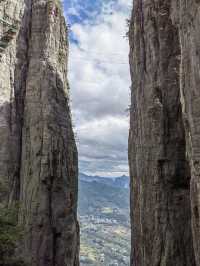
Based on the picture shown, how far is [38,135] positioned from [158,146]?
52.3ft

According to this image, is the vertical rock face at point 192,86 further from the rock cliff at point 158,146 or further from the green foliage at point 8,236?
the green foliage at point 8,236

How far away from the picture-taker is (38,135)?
151ft

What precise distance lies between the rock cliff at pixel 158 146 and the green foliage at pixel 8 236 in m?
11.5

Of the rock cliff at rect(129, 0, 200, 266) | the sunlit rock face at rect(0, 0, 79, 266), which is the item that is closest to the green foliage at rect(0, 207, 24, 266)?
the sunlit rock face at rect(0, 0, 79, 266)

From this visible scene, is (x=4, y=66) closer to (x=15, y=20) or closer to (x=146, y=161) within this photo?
(x=15, y=20)

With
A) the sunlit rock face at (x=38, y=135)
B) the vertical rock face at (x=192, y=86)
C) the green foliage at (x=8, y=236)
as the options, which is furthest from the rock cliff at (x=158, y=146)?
the green foliage at (x=8, y=236)

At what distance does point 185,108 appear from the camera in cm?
2548

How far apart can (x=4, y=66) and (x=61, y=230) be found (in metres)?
20.3

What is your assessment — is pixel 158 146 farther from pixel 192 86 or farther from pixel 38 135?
pixel 38 135

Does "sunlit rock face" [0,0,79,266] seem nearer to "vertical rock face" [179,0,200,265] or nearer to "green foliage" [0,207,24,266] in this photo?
"green foliage" [0,207,24,266]

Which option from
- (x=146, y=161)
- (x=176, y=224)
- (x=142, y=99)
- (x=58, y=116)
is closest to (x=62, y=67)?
(x=58, y=116)

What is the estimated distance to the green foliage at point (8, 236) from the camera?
29.7m

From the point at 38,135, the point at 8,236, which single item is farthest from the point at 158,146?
the point at 38,135

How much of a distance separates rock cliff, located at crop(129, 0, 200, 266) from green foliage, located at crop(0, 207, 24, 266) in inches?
452
